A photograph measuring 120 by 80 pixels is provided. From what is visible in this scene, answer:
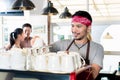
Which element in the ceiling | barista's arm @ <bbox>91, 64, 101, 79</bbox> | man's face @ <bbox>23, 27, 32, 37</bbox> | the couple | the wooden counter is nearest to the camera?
the wooden counter

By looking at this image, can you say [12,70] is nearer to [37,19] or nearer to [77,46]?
[77,46]

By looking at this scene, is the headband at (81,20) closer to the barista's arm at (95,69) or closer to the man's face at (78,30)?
the man's face at (78,30)

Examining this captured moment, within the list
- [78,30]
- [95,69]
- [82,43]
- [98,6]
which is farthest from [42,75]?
A: [98,6]

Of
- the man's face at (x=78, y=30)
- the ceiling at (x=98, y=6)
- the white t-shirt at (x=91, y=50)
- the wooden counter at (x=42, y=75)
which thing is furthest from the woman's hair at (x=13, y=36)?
the ceiling at (x=98, y=6)

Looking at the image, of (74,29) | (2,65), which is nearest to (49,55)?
(2,65)

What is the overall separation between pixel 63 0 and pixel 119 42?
6.21 ft

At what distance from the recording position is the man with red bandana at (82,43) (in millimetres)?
2232

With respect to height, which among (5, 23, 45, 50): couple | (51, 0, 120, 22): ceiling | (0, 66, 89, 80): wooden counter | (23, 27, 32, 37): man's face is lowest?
(0, 66, 89, 80): wooden counter

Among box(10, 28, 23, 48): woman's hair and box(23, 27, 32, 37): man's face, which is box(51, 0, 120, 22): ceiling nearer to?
box(23, 27, 32, 37): man's face

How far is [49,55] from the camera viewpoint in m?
1.64

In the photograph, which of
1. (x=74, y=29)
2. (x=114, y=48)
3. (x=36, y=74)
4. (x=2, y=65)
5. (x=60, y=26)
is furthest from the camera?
(x=60, y=26)

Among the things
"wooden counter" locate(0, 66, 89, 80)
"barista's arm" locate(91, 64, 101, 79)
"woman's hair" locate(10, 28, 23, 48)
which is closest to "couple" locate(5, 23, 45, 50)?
"woman's hair" locate(10, 28, 23, 48)

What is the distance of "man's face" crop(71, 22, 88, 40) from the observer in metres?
2.22

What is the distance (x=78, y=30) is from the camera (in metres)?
2.23
